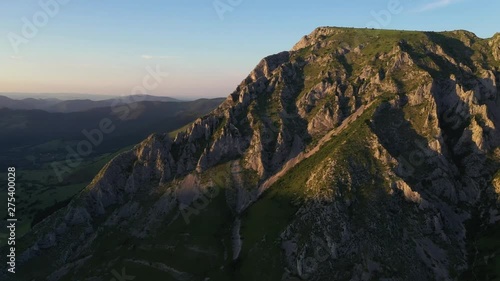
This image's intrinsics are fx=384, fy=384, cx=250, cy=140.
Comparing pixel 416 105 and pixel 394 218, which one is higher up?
pixel 416 105

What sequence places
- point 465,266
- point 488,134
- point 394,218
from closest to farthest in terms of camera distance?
point 465,266, point 394,218, point 488,134

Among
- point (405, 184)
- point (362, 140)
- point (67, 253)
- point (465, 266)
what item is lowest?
point (67, 253)

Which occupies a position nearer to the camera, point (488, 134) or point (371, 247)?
point (371, 247)

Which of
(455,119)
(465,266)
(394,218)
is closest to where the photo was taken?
(465,266)

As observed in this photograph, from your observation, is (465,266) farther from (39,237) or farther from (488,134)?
(39,237)

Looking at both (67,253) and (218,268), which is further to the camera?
(67,253)

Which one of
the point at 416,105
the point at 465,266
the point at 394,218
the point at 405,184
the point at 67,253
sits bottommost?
the point at 67,253

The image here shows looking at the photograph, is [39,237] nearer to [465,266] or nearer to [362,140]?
[362,140]

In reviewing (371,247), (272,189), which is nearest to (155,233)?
(272,189)

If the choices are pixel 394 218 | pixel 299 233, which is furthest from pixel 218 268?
pixel 394 218
